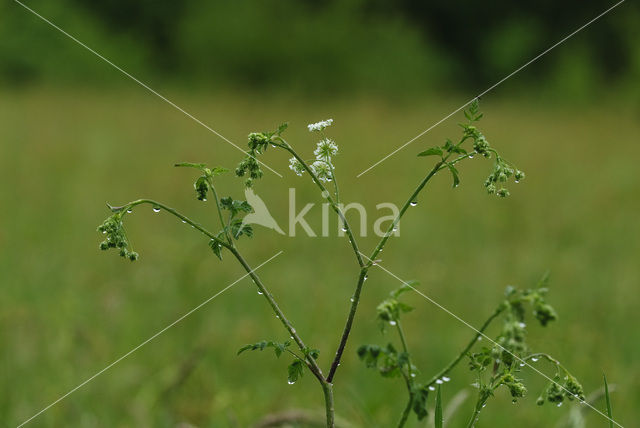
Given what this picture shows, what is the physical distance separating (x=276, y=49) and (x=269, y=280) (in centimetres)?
1581

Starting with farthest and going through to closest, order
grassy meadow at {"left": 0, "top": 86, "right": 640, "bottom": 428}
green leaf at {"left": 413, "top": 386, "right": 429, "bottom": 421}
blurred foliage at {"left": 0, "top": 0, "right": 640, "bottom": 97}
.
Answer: blurred foliage at {"left": 0, "top": 0, "right": 640, "bottom": 97}, grassy meadow at {"left": 0, "top": 86, "right": 640, "bottom": 428}, green leaf at {"left": 413, "top": 386, "right": 429, "bottom": 421}

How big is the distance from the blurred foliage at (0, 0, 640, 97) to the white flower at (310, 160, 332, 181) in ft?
55.3

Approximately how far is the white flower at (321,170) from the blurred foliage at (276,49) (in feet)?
55.3

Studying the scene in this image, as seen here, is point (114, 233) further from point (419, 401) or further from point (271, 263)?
point (271, 263)

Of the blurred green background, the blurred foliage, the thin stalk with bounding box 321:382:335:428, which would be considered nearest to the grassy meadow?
the blurred green background

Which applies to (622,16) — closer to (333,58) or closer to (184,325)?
(333,58)

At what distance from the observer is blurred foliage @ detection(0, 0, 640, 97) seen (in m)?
18.8

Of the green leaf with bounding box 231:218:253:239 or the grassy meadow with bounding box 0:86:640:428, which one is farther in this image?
the grassy meadow with bounding box 0:86:640:428

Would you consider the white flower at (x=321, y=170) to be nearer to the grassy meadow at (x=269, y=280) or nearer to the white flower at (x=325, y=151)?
the white flower at (x=325, y=151)

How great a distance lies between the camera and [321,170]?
2.73ft

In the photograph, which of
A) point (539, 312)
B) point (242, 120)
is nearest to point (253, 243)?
point (539, 312)

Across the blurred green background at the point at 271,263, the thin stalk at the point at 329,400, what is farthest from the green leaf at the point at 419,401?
the blurred green background at the point at 271,263

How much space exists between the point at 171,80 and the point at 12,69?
3.91 m

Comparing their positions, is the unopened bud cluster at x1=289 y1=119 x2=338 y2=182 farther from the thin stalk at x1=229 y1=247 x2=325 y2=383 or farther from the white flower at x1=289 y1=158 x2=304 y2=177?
the thin stalk at x1=229 y1=247 x2=325 y2=383
